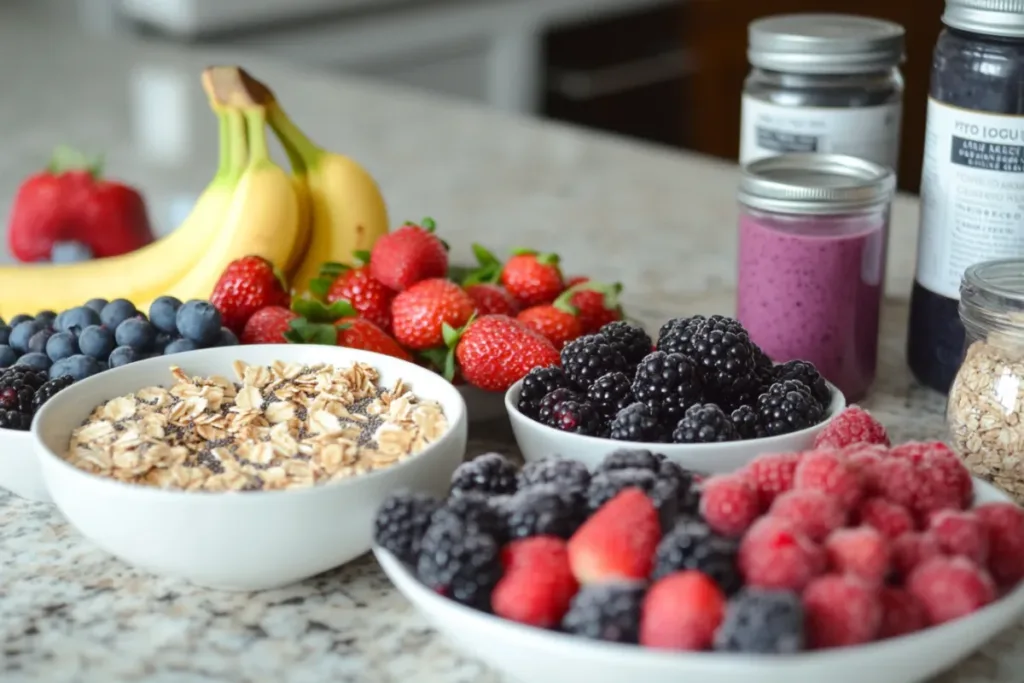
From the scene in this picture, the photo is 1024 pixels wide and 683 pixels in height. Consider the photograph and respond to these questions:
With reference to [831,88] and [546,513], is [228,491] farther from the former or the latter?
[831,88]

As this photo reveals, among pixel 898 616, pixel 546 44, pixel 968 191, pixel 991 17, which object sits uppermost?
pixel 991 17

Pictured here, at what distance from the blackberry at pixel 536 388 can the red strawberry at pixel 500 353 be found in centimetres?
5

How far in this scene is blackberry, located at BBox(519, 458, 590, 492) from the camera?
0.75 metres

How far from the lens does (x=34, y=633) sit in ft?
2.60

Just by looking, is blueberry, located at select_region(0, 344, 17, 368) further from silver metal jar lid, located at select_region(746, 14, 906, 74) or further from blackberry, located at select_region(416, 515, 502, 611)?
silver metal jar lid, located at select_region(746, 14, 906, 74)

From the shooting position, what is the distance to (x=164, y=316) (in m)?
1.01

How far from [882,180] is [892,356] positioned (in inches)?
9.8

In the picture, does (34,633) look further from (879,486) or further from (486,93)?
(486,93)

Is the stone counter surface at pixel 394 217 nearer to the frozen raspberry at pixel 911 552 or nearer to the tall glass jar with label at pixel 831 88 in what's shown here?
the frozen raspberry at pixel 911 552

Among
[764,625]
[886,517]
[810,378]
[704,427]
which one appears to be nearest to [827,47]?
[810,378]

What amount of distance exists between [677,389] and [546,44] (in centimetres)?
242

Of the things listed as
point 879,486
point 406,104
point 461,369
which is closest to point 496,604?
point 879,486

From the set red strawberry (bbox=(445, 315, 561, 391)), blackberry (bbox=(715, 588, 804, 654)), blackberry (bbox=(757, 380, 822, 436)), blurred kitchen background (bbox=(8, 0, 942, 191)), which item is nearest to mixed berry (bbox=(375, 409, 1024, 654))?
blackberry (bbox=(715, 588, 804, 654))

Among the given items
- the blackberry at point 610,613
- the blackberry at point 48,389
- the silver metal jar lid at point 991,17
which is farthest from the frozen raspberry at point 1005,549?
the blackberry at point 48,389
